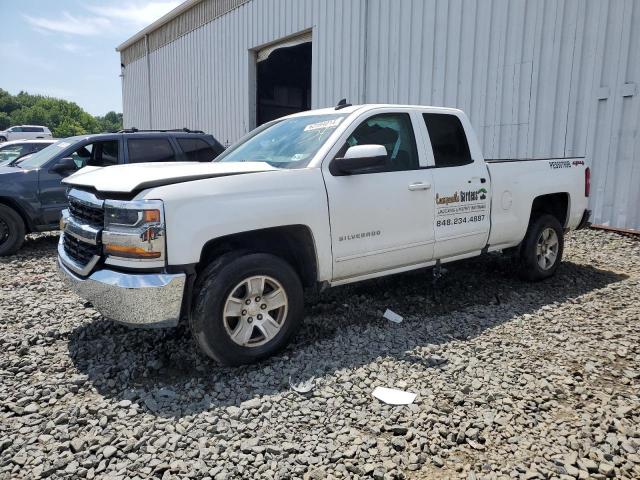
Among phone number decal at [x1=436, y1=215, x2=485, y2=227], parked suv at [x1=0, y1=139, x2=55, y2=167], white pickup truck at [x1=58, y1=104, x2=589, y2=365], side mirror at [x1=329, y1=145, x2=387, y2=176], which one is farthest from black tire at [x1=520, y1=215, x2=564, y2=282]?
parked suv at [x1=0, y1=139, x2=55, y2=167]

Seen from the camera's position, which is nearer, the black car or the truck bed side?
the truck bed side

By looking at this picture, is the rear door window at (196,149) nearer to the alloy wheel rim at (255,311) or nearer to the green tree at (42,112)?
the alloy wheel rim at (255,311)

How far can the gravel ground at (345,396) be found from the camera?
251 centimetres

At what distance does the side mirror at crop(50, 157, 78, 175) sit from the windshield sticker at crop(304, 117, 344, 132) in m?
4.78

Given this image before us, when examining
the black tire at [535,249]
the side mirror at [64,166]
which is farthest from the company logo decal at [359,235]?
the side mirror at [64,166]

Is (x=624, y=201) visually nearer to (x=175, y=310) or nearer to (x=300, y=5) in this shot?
(x=175, y=310)

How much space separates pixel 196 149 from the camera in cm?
811

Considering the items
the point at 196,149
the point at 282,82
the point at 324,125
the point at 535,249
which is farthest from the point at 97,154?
the point at 282,82

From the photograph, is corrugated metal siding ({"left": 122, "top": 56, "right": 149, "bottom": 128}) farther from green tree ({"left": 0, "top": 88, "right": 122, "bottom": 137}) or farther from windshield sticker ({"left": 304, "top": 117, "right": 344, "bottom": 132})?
green tree ({"left": 0, "top": 88, "right": 122, "bottom": 137})

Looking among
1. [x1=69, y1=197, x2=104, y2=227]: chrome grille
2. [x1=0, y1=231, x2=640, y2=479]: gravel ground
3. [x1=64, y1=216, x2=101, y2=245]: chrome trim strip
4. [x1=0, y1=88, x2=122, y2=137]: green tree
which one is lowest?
[x1=0, y1=231, x2=640, y2=479]: gravel ground

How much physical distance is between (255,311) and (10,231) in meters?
5.49

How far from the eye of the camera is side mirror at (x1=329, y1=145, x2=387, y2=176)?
3680 mm

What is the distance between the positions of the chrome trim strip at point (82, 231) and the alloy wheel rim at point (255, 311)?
1.01 meters

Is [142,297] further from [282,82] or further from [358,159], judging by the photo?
[282,82]
